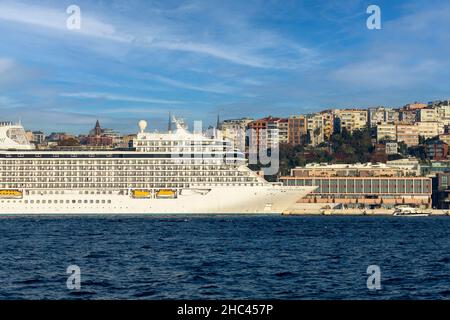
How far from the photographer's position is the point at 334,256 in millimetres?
25422

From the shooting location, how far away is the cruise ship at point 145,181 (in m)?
64.1

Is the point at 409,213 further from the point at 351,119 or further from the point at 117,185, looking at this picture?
the point at 351,119

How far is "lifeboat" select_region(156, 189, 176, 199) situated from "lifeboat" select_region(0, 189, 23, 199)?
45.7 feet

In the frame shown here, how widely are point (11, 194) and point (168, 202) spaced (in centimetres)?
1629

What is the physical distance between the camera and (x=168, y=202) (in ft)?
210

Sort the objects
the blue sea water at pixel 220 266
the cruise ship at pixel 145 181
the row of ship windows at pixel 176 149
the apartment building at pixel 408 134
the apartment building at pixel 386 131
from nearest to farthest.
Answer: the blue sea water at pixel 220 266 < the cruise ship at pixel 145 181 < the row of ship windows at pixel 176 149 < the apartment building at pixel 386 131 < the apartment building at pixel 408 134

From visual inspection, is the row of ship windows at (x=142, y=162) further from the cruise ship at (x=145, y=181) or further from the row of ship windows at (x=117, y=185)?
the row of ship windows at (x=117, y=185)

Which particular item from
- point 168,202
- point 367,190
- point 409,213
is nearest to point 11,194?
point 168,202

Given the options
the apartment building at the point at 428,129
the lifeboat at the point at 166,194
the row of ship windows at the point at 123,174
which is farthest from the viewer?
the apartment building at the point at 428,129

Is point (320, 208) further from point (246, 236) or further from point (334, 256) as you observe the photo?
point (334, 256)

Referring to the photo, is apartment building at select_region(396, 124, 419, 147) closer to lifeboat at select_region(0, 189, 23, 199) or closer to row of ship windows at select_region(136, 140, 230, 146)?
row of ship windows at select_region(136, 140, 230, 146)

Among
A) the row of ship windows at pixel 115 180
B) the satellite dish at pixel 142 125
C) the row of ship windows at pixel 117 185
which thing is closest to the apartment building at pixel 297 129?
the satellite dish at pixel 142 125

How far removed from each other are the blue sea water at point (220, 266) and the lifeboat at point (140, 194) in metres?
29.6
